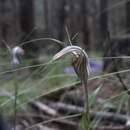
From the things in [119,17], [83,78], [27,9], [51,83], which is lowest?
[119,17]

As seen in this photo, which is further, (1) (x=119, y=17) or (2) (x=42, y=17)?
Answer: (1) (x=119, y=17)

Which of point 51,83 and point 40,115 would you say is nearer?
point 40,115

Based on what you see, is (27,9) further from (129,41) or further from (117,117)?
(117,117)

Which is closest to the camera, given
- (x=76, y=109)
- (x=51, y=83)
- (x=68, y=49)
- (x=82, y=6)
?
(x=68, y=49)

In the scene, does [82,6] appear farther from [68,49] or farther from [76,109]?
[68,49]

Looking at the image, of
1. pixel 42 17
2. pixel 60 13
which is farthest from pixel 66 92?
pixel 42 17

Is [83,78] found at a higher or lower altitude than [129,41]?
higher

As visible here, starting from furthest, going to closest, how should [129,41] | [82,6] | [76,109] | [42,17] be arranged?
[42,17]
[82,6]
[129,41]
[76,109]

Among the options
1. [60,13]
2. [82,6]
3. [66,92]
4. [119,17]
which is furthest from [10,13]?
[66,92]

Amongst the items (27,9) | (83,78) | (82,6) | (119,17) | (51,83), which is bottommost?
(119,17)
